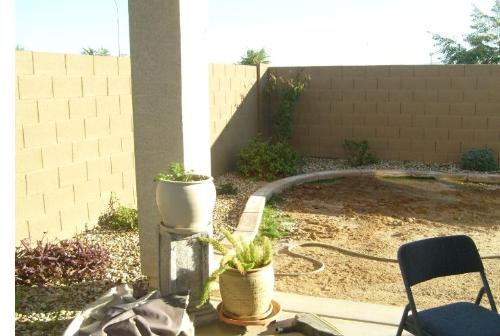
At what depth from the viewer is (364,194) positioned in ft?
27.6

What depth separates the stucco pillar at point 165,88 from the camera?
161 inches

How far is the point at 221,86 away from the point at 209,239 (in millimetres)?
5665

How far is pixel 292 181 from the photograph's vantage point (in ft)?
28.7

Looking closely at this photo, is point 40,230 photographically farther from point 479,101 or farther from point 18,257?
point 479,101

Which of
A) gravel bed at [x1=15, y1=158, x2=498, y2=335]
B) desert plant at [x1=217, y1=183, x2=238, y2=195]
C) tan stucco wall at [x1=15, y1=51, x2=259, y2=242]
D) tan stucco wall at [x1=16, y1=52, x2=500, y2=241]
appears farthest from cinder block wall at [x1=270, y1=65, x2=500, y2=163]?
tan stucco wall at [x1=15, y1=51, x2=259, y2=242]

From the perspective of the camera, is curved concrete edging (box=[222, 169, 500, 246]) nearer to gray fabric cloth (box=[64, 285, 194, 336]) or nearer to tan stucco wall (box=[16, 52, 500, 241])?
tan stucco wall (box=[16, 52, 500, 241])

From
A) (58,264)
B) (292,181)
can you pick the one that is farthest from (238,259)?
(292,181)

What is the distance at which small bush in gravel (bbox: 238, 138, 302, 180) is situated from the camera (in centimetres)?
905

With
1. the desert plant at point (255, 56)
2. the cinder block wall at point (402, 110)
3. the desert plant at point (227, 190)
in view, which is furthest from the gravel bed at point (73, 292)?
the desert plant at point (255, 56)

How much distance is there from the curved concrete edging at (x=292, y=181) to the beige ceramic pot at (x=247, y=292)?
2.16m

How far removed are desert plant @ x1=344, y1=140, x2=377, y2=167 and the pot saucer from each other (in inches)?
263

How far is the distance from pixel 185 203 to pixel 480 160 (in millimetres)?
7325

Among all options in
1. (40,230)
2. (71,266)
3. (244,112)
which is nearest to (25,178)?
(40,230)

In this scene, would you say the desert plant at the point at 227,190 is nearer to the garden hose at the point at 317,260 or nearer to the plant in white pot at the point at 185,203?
the garden hose at the point at 317,260
